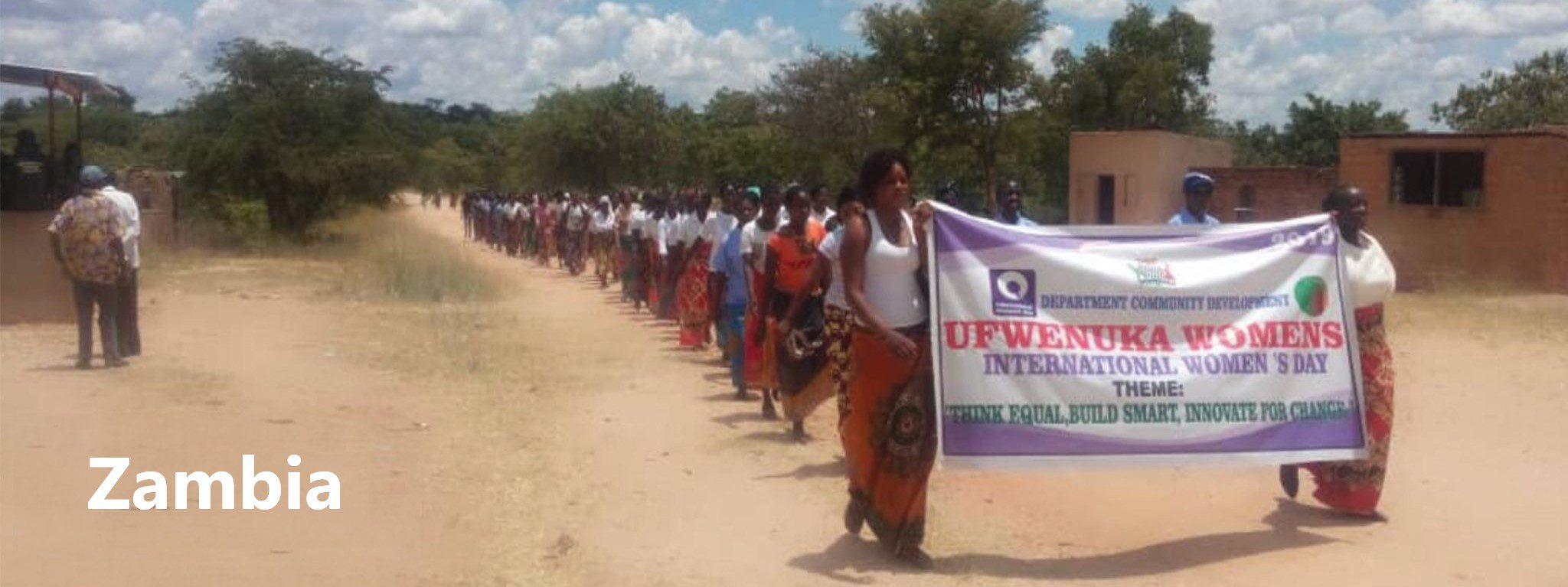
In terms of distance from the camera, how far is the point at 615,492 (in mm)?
8797

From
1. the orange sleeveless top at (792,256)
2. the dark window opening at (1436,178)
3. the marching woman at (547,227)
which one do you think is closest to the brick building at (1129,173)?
the dark window opening at (1436,178)

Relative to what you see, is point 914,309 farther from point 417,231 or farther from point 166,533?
point 417,231

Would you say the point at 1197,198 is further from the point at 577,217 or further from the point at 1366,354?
the point at 577,217

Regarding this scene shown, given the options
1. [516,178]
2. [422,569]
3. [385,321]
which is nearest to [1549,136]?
[385,321]

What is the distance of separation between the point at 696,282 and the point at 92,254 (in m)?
4.88

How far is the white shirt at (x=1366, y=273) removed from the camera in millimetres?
7742

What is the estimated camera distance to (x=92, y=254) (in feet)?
44.2

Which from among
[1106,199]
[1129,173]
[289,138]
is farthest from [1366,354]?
[289,138]

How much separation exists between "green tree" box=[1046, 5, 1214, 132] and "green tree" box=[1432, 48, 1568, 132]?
800cm

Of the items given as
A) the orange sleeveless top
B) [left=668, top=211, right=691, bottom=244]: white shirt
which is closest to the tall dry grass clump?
[left=668, top=211, right=691, bottom=244]: white shirt

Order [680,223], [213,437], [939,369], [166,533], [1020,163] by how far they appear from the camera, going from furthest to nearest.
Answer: [1020,163], [680,223], [213,437], [166,533], [939,369]

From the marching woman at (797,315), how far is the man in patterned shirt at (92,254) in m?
5.55

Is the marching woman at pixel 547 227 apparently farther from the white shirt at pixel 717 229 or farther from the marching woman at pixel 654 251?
the white shirt at pixel 717 229

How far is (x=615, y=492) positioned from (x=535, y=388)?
179 inches
